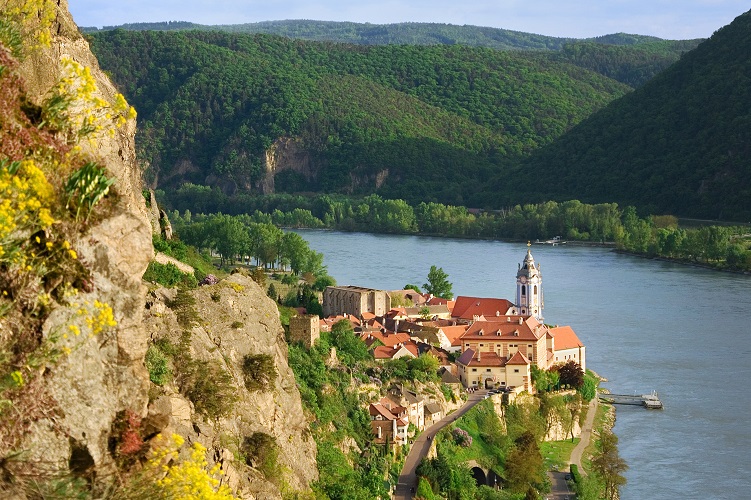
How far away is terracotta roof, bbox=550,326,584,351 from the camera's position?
30250mm

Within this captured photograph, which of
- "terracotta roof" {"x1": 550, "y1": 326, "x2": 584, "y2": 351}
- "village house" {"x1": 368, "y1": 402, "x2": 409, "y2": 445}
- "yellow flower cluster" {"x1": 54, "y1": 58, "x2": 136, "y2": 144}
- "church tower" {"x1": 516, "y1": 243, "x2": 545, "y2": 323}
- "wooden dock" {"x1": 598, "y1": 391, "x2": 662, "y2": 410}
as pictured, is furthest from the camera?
"church tower" {"x1": 516, "y1": 243, "x2": 545, "y2": 323}

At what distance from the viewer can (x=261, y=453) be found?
1062cm

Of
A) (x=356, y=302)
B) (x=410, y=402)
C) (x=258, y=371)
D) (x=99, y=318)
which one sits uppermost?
(x=99, y=318)

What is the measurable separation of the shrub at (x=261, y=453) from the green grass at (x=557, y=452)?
13.6m

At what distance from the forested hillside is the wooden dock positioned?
287 feet

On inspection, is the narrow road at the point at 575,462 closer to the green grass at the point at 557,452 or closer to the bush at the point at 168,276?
the green grass at the point at 557,452

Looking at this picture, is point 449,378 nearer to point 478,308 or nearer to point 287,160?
point 478,308

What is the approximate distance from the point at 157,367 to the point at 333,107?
128556mm

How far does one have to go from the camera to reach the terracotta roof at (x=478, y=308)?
114 feet

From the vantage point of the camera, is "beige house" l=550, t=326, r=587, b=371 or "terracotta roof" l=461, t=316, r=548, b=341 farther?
"beige house" l=550, t=326, r=587, b=371

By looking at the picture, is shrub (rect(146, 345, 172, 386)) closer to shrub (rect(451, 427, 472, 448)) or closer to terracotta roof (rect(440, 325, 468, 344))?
shrub (rect(451, 427, 472, 448))

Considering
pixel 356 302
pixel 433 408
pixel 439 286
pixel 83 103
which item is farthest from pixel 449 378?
pixel 83 103

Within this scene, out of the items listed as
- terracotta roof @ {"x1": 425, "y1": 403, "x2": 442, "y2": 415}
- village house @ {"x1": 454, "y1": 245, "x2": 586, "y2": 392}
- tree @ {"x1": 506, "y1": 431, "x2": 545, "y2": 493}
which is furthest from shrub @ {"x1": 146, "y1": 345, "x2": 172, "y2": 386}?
village house @ {"x1": 454, "y1": 245, "x2": 586, "y2": 392}

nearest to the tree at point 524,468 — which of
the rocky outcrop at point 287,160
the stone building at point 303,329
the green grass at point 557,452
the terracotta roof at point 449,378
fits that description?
the green grass at point 557,452
